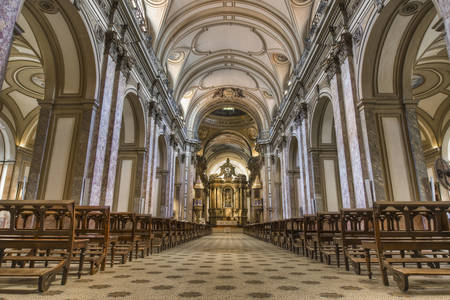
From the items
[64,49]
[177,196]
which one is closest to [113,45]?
[64,49]

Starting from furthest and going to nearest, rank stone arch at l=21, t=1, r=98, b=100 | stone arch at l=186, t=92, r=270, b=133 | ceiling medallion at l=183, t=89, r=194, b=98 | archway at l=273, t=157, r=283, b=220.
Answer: stone arch at l=186, t=92, r=270, b=133 < ceiling medallion at l=183, t=89, r=194, b=98 < archway at l=273, t=157, r=283, b=220 < stone arch at l=21, t=1, r=98, b=100

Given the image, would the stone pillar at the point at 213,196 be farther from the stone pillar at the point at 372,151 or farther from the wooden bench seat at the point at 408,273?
the wooden bench seat at the point at 408,273

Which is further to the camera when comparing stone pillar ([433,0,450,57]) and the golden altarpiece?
the golden altarpiece

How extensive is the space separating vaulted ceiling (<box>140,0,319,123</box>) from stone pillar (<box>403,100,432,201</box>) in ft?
18.8

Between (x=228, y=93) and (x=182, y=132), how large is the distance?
4962mm

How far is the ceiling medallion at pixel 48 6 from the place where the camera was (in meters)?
5.43

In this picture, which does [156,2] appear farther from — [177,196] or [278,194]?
[278,194]

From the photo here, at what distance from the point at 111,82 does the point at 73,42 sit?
1215 mm

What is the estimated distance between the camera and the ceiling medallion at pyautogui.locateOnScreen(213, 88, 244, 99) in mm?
20078

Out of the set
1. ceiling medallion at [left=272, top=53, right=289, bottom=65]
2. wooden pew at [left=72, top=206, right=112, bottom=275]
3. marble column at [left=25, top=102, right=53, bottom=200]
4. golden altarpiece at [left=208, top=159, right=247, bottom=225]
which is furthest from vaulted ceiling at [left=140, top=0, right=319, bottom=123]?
golden altarpiece at [left=208, top=159, right=247, bottom=225]

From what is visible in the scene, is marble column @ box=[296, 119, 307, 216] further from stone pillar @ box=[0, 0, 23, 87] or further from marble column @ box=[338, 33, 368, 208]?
stone pillar @ box=[0, 0, 23, 87]

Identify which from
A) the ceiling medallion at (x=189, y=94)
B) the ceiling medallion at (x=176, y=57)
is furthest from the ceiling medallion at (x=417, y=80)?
the ceiling medallion at (x=189, y=94)

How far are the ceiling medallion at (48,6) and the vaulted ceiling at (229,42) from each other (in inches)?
197

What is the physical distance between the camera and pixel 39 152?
596cm
